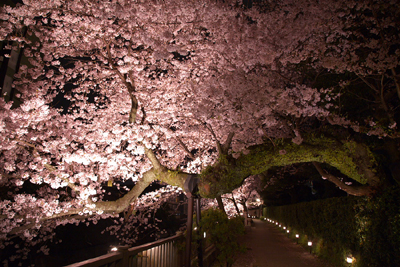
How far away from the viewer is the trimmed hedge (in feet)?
16.1

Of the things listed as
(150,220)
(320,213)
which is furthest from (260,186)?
(320,213)

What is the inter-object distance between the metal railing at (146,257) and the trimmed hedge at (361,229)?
4471mm

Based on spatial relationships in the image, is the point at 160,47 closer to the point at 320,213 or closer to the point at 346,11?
the point at 346,11

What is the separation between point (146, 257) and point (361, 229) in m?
5.50

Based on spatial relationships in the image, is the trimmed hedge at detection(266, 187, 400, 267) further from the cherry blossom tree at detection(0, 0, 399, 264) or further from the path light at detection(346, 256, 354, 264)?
the cherry blossom tree at detection(0, 0, 399, 264)

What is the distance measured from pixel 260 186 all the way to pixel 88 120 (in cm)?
1845

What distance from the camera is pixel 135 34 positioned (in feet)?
21.3

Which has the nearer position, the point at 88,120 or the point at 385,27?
the point at 385,27

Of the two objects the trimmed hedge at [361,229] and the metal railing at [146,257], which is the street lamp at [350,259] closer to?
the trimmed hedge at [361,229]

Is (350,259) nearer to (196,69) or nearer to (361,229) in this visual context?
(361,229)

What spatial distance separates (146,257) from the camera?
4.29m

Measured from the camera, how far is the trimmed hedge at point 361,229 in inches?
193

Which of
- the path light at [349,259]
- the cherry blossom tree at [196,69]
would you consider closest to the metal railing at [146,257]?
the cherry blossom tree at [196,69]

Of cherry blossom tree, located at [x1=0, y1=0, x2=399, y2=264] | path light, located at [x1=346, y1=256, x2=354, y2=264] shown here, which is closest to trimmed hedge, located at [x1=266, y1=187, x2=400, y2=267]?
path light, located at [x1=346, y1=256, x2=354, y2=264]
